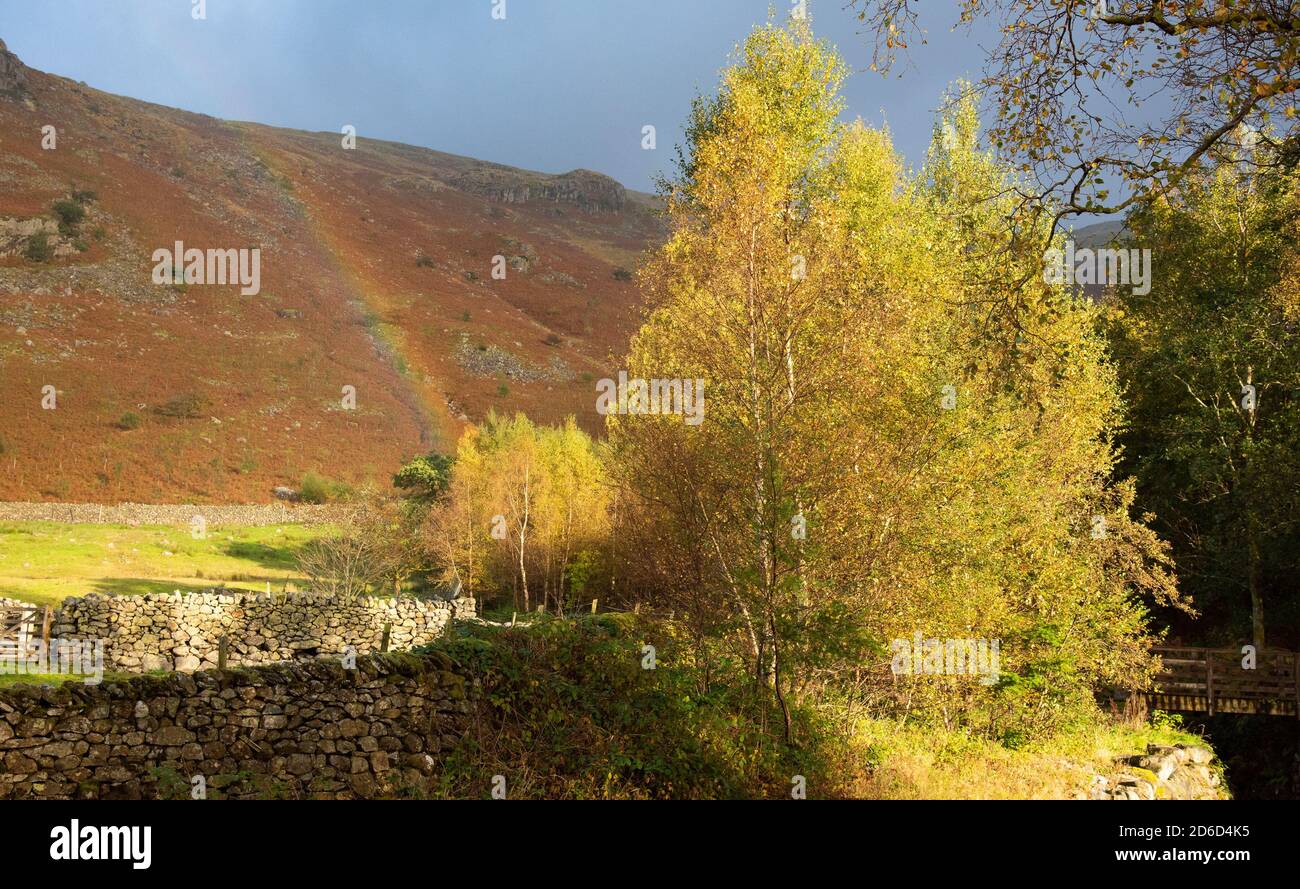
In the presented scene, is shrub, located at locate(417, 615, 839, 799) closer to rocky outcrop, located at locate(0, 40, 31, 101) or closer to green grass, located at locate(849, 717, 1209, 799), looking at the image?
green grass, located at locate(849, 717, 1209, 799)

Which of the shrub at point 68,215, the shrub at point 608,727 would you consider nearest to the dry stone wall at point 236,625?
the shrub at point 608,727

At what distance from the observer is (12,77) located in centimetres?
9206

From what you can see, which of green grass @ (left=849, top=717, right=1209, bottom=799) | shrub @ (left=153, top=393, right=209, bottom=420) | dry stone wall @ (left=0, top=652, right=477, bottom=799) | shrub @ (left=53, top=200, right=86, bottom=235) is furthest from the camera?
shrub @ (left=53, top=200, right=86, bottom=235)

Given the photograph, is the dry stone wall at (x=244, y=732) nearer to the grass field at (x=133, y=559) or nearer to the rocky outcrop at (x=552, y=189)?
the grass field at (x=133, y=559)

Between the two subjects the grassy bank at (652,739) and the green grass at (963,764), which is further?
the green grass at (963,764)

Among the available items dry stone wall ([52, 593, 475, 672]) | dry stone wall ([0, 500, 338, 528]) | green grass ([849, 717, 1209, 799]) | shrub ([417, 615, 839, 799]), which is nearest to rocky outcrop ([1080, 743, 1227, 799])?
green grass ([849, 717, 1209, 799])

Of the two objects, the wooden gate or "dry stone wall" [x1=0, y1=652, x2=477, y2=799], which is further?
the wooden gate

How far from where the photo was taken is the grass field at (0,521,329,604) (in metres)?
27.9

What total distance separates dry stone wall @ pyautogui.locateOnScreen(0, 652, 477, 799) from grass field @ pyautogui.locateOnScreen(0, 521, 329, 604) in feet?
56.6

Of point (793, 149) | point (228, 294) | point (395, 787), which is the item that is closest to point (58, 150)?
point (228, 294)

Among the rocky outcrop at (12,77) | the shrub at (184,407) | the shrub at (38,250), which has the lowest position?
the shrub at (184,407)

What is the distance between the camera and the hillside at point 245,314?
5422 centimetres

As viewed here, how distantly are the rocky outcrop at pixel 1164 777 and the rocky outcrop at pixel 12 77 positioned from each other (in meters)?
116

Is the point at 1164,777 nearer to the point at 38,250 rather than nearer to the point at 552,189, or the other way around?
the point at 38,250
